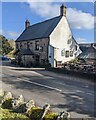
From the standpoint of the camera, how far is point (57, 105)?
10914mm

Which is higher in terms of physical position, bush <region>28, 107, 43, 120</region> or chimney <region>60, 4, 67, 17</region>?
chimney <region>60, 4, 67, 17</region>

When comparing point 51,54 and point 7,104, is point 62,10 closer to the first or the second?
point 51,54

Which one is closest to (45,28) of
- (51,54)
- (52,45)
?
(52,45)

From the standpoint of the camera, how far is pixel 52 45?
36.4 metres

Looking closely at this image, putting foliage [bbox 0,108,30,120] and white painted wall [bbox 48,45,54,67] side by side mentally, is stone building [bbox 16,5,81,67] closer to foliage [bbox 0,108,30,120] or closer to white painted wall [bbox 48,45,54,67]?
white painted wall [bbox 48,45,54,67]

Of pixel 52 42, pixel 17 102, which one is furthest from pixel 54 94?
pixel 52 42

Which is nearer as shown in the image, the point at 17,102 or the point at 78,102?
the point at 17,102

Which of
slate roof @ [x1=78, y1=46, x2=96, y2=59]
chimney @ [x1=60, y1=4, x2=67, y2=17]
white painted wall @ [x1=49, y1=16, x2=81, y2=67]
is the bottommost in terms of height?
slate roof @ [x1=78, y1=46, x2=96, y2=59]

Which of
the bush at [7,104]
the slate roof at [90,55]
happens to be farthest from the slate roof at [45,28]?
the bush at [7,104]

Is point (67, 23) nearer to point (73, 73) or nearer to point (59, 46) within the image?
point (59, 46)

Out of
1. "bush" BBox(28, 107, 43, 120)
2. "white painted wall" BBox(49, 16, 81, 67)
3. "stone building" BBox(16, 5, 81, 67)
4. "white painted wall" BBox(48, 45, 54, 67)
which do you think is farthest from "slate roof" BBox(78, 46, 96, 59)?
"bush" BBox(28, 107, 43, 120)

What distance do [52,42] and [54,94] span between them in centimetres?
2341

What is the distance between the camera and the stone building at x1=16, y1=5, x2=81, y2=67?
120ft

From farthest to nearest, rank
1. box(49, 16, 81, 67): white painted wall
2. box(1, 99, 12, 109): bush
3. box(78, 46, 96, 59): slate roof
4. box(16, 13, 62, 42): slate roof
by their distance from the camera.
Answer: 1. box(78, 46, 96, 59): slate roof
2. box(16, 13, 62, 42): slate roof
3. box(49, 16, 81, 67): white painted wall
4. box(1, 99, 12, 109): bush
